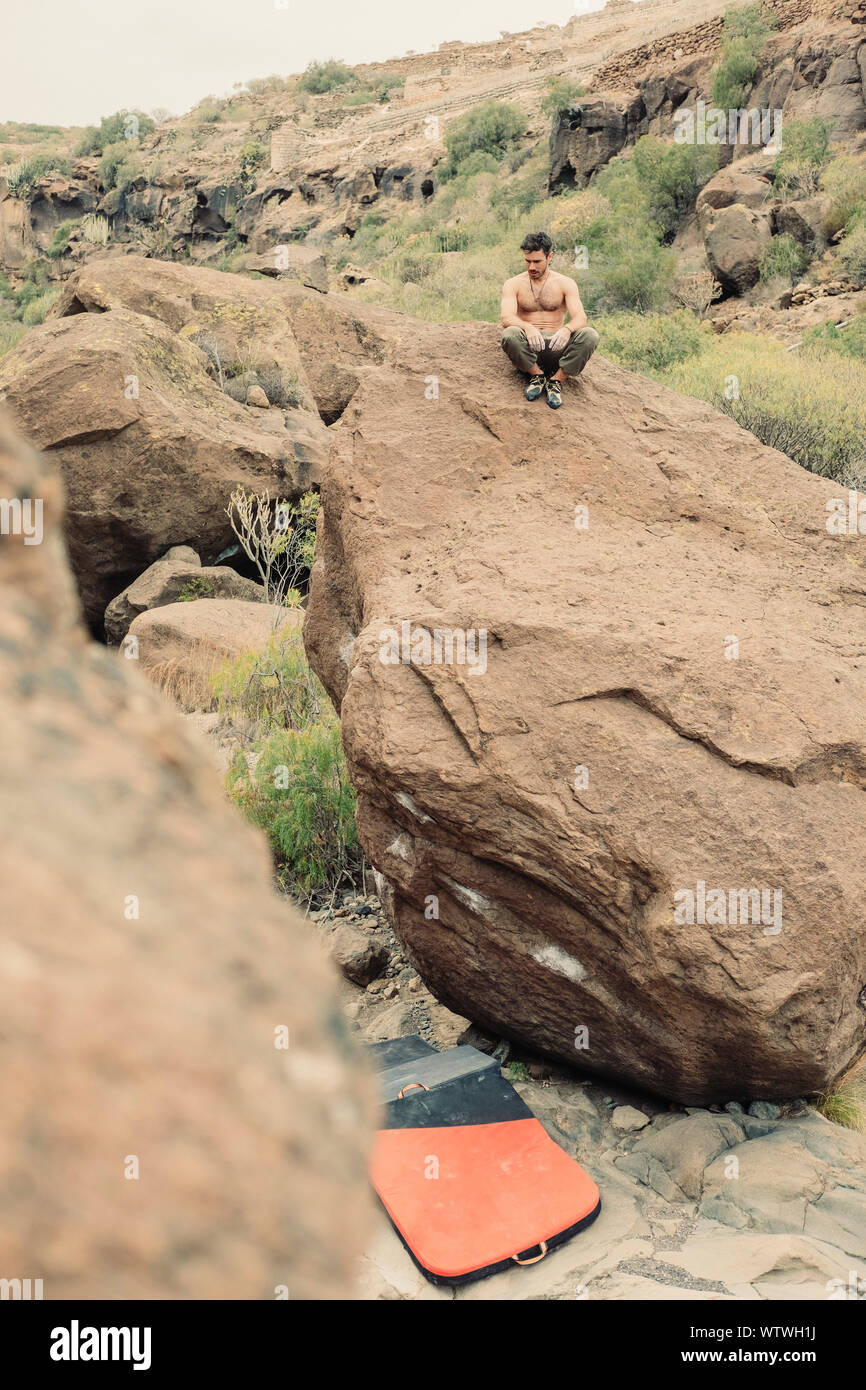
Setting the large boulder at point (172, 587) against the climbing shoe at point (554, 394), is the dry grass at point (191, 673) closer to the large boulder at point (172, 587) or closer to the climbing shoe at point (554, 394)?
the large boulder at point (172, 587)

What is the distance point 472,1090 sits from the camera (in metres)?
3.06

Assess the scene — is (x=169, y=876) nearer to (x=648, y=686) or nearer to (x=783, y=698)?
(x=648, y=686)

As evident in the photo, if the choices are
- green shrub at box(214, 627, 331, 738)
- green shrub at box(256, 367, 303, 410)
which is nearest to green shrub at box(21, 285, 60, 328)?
green shrub at box(256, 367, 303, 410)

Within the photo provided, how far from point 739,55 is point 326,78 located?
1201 inches

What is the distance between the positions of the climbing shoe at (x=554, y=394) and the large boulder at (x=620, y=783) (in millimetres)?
502

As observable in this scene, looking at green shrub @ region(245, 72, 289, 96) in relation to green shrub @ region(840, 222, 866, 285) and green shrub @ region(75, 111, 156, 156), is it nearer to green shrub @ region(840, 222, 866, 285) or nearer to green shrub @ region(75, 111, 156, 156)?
green shrub @ region(75, 111, 156, 156)

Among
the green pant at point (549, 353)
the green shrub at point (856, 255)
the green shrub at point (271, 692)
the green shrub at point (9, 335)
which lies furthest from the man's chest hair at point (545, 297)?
the green shrub at point (9, 335)

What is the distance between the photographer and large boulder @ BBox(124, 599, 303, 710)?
23.7 feet

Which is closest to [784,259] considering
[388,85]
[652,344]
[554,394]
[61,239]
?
[652,344]

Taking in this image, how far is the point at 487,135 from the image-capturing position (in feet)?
99.3

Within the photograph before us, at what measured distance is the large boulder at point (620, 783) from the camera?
2.76 meters

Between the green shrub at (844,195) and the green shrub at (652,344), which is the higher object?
the green shrub at (844,195)

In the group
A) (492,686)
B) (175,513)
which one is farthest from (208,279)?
(492,686)

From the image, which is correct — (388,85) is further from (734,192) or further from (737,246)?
(737,246)
